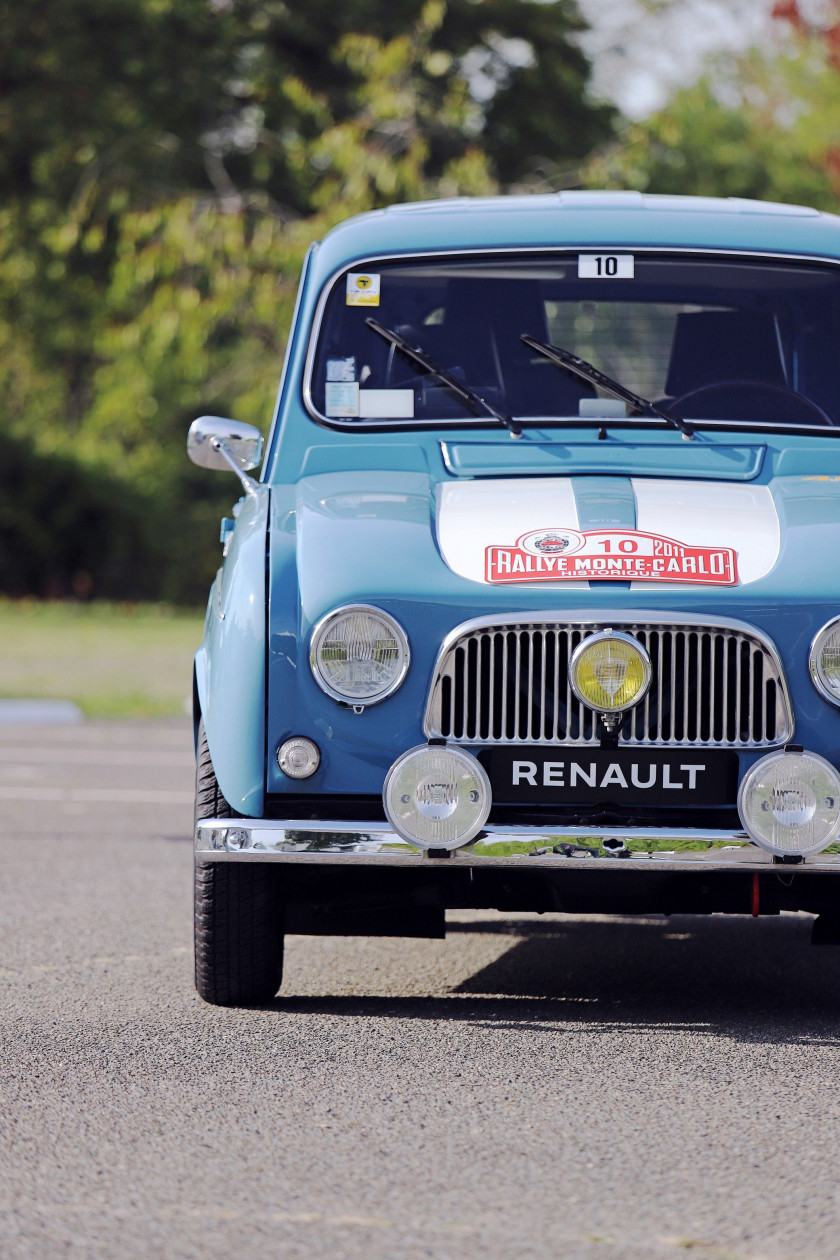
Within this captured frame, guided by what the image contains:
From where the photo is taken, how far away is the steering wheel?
5.98 m

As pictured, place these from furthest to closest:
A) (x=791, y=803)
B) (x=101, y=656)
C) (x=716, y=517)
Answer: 1. (x=101, y=656)
2. (x=716, y=517)
3. (x=791, y=803)

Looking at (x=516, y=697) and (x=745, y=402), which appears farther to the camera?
(x=745, y=402)

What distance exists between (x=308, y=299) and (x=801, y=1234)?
369 centimetres

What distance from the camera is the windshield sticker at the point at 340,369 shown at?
19.9 ft

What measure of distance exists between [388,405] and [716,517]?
1263 millimetres

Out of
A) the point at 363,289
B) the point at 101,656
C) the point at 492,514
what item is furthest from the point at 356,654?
the point at 101,656

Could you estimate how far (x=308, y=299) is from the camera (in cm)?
621

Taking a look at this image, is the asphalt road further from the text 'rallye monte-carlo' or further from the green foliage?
the green foliage

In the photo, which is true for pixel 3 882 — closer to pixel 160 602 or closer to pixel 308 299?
pixel 308 299

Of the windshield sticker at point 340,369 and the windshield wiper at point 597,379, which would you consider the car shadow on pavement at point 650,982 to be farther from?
the windshield sticker at point 340,369

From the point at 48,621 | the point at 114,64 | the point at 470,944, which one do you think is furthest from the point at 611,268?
the point at 114,64

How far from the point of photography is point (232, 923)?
16.5 feet

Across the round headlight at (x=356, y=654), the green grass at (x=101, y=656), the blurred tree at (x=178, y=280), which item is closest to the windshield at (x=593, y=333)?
the round headlight at (x=356, y=654)

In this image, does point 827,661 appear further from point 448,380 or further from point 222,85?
point 222,85
